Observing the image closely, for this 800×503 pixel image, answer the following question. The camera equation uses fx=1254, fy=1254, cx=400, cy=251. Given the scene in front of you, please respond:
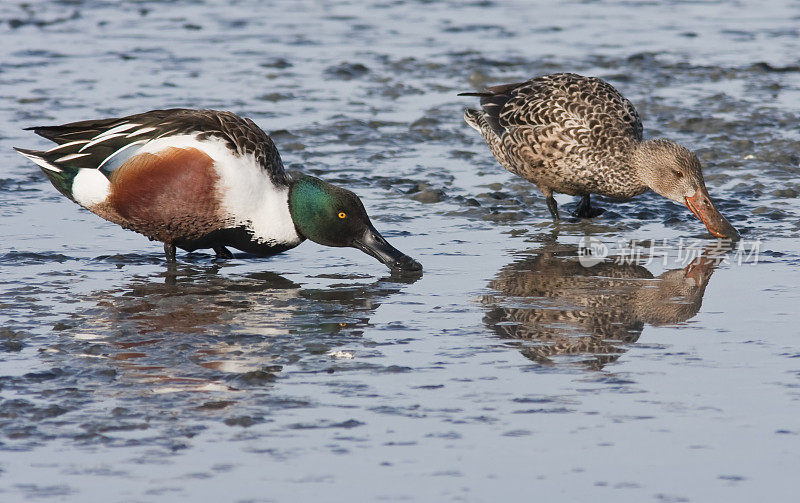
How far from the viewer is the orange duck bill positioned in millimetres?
7047

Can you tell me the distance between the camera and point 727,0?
15.6 m

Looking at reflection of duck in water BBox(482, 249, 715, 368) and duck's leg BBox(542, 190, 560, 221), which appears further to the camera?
duck's leg BBox(542, 190, 560, 221)

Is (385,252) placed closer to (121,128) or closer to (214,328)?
(214,328)

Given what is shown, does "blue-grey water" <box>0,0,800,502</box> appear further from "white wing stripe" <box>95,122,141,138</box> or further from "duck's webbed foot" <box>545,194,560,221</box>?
"white wing stripe" <box>95,122,141,138</box>

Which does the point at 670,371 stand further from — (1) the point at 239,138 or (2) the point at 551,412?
(1) the point at 239,138

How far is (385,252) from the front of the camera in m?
6.34

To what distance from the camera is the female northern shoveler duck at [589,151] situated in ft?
24.1

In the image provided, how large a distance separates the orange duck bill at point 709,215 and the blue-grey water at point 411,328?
0.36 feet

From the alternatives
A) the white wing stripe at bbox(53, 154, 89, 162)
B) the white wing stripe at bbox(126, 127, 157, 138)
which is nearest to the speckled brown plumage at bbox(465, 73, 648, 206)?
the white wing stripe at bbox(126, 127, 157, 138)

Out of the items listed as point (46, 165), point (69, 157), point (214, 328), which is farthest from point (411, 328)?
point (46, 165)

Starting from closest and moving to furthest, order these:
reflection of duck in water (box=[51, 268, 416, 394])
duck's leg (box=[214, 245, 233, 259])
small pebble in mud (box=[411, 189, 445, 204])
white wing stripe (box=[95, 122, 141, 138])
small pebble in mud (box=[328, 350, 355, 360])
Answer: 1. reflection of duck in water (box=[51, 268, 416, 394])
2. small pebble in mud (box=[328, 350, 355, 360])
3. white wing stripe (box=[95, 122, 141, 138])
4. duck's leg (box=[214, 245, 233, 259])
5. small pebble in mud (box=[411, 189, 445, 204])

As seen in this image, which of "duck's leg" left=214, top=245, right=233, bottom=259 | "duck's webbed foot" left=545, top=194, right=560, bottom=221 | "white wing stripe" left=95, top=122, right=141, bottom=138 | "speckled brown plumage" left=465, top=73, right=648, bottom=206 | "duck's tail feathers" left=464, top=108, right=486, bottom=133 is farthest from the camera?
"duck's tail feathers" left=464, top=108, right=486, bottom=133

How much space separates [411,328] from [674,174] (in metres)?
2.62

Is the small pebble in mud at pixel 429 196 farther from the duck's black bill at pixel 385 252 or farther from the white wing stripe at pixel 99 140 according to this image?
the white wing stripe at pixel 99 140
